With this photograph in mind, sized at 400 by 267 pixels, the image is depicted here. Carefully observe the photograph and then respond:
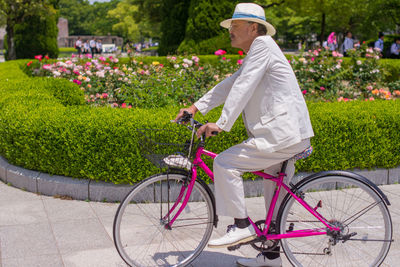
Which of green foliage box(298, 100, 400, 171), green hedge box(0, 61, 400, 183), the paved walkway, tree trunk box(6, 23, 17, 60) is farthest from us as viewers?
tree trunk box(6, 23, 17, 60)

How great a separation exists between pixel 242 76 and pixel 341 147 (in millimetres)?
2775

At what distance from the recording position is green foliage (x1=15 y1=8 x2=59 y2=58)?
A: 25.8m

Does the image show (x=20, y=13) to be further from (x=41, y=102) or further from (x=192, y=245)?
(x=192, y=245)

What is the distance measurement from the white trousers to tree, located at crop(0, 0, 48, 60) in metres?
24.3

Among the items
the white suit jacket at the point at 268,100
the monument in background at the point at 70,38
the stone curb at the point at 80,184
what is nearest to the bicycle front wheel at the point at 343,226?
the white suit jacket at the point at 268,100

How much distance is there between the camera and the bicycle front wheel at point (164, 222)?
3172 mm

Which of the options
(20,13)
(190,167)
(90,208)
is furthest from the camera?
(20,13)

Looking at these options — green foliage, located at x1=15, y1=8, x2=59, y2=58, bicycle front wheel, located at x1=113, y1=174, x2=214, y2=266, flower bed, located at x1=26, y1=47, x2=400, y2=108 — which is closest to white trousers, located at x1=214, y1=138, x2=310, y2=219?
bicycle front wheel, located at x1=113, y1=174, x2=214, y2=266

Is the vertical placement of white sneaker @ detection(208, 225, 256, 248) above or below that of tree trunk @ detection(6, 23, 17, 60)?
above

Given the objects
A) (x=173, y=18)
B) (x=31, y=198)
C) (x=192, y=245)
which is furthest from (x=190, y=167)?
(x=173, y=18)

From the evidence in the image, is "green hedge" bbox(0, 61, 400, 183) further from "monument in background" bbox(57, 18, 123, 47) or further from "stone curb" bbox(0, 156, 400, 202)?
"monument in background" bbox(57, 18, 123, 47)

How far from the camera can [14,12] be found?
26.4 meters

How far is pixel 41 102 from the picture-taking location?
249 inches

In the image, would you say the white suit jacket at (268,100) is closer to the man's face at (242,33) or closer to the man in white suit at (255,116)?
the man in white suit at (255,116)
